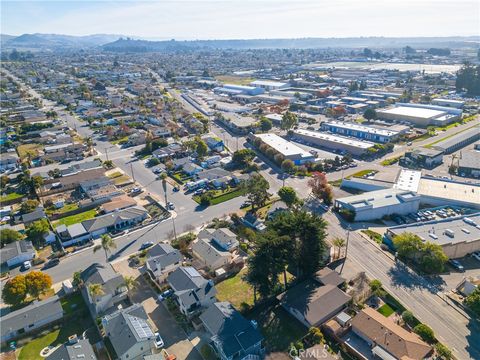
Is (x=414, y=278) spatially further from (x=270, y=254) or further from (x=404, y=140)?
(x=404, y=140)

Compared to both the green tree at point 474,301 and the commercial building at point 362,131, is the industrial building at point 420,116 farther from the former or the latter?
the green tree at point 474,301

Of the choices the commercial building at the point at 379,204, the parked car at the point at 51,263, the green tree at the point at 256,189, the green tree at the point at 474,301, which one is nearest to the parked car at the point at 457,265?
the green tree at the point at 474,301

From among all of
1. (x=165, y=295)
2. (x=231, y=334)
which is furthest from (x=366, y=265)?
(x=165, y=295)

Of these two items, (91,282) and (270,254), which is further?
(91,282)

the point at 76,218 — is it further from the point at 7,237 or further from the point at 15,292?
the point at 15,292

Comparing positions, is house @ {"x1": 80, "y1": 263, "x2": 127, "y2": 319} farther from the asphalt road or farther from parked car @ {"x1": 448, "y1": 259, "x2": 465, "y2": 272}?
parked car @ {"x1": 448, "y1": 259, "x2": 465, "y2": 272}

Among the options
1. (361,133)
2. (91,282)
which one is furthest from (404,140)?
(91,282)
